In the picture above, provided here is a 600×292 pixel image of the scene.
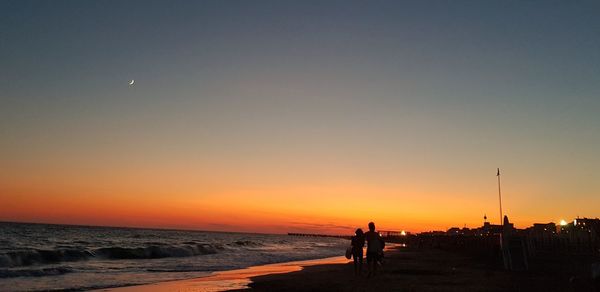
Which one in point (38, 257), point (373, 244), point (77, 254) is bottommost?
point (38, 257)

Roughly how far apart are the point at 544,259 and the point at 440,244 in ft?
156

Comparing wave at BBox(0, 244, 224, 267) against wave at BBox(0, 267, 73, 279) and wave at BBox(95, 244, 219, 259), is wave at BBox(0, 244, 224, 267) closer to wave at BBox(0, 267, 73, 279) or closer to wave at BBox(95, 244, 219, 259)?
wave at BBox(95, 244, 219, 259)

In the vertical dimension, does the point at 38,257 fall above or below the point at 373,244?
below

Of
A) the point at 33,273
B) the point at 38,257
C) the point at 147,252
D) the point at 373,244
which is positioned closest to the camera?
the point at 373,244

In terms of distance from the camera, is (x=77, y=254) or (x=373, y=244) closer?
(x=373, y=244)

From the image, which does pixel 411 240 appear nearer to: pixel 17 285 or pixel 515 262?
pixel 515 262

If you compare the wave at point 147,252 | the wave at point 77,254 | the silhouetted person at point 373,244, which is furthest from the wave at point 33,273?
the wave at point 147,252

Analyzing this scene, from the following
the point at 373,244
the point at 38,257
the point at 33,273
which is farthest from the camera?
the point at 38,257

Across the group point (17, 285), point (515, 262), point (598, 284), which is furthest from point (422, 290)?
point (17, 285)

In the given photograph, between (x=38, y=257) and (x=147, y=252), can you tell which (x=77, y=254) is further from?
(x=147, y=252)

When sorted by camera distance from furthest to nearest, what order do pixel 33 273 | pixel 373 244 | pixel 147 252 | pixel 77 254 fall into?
1. pixel 147 252
2. pixel 77 254
3. pixel 33 273
4. pixel 373 244

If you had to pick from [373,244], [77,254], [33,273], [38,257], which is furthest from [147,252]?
[373,244]

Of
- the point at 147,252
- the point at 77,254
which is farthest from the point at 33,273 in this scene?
the point at 147,252

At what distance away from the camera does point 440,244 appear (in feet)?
228
